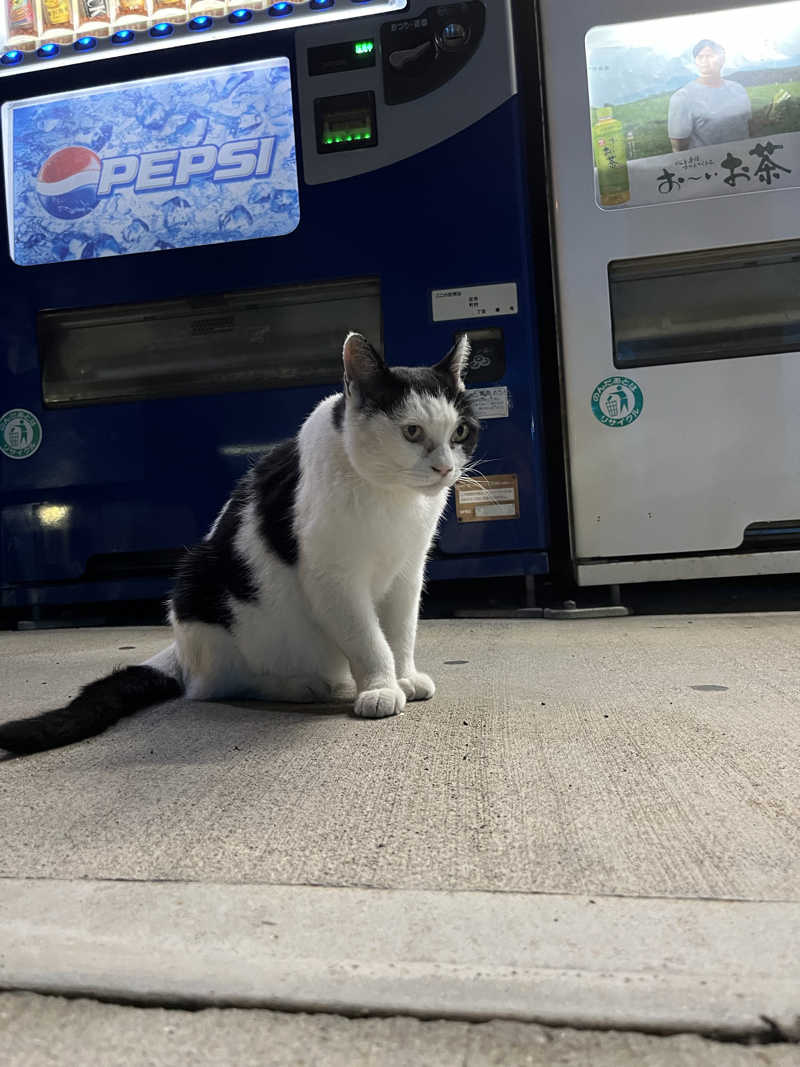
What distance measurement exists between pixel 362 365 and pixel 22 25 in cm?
→ 221

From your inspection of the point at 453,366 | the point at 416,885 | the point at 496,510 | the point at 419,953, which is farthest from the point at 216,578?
the point at 496,510

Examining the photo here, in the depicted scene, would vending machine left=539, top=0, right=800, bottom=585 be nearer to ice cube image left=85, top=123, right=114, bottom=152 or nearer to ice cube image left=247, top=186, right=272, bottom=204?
ice cube image left=247, top=186, right=272, bottom=204

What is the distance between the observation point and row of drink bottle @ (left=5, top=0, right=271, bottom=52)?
2695 mm

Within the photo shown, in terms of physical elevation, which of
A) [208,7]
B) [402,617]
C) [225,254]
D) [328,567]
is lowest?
[402,617]

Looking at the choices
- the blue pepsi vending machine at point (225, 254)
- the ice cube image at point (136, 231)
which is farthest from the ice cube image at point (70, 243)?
the ice cube image at point (136, 231)

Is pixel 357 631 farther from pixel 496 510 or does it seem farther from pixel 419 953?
pixel 496 510

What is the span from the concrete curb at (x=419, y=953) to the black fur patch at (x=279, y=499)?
2.65 ft

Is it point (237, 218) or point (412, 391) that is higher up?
point (237, 218)

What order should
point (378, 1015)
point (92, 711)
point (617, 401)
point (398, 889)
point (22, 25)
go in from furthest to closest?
point (22, 25), point (617, 401), point (92, 711), point (398, 889), point (378, 1015)

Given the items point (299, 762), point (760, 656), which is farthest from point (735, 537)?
point (299, 762)

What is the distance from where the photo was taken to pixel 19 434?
2822 millimetres

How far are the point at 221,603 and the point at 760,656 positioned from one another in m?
1.08

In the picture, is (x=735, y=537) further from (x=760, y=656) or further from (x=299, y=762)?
(x=299, y=762)

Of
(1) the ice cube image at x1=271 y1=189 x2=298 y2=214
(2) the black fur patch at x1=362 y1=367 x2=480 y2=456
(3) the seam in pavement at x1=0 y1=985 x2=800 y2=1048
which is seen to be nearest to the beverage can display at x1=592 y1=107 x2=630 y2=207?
(1) the ice cube image at x1=271 y1=189 x2=298 y2=214
